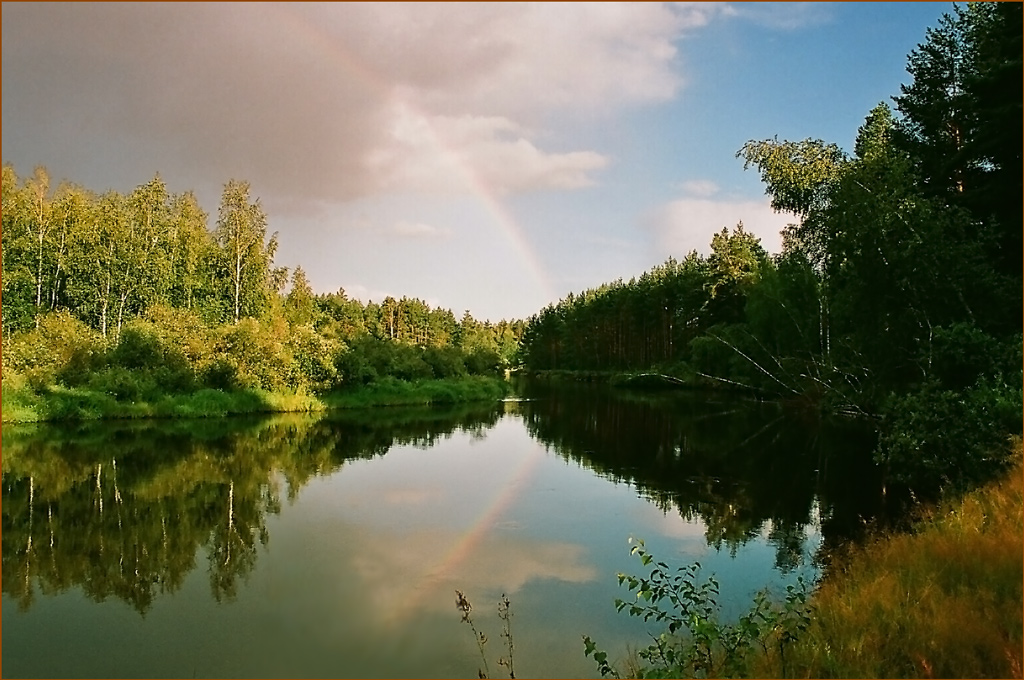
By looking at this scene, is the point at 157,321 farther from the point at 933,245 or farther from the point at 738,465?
the point at 933,245

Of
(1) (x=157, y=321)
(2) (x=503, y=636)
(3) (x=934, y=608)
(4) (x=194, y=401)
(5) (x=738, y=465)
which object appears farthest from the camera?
(1) (x=157, y=321)

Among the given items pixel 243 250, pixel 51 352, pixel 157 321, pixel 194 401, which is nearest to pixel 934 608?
pixel 194 401

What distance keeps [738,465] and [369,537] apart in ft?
40.5

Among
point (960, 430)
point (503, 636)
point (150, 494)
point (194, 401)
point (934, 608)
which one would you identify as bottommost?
point (503, 636)

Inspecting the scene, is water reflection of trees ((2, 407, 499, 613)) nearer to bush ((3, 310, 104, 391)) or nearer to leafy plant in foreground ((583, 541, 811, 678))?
bush ((3, 310, 104, 391))

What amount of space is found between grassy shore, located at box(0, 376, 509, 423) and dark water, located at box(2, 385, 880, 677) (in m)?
2.10

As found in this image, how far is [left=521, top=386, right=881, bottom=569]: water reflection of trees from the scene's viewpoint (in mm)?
14086

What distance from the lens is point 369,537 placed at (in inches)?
534

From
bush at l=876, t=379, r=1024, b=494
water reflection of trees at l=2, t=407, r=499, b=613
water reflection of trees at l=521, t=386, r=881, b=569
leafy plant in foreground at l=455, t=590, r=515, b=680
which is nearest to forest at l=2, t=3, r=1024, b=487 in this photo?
bush at l=876, t=379, r=1024, b=494

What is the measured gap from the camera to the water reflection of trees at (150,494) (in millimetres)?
11023

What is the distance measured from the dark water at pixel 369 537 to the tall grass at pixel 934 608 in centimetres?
242

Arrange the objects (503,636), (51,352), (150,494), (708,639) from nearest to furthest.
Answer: (708,639)
(503,636)
(150,494)
(51,352)

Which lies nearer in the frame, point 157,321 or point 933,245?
point 933,245

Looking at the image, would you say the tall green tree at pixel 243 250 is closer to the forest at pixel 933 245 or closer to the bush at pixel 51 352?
the bush at pixel 51 352
